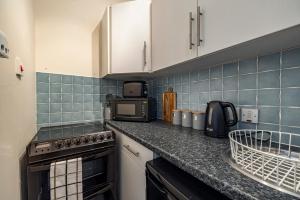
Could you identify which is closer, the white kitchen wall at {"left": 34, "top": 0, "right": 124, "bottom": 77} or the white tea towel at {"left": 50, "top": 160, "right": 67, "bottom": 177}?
the white tea towel at {"left": 50, "top": 160, "right": 67, "bottom": 177}

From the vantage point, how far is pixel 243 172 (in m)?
0.52

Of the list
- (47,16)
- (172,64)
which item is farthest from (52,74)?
(172,64)

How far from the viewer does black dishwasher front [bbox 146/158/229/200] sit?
1.77 ft

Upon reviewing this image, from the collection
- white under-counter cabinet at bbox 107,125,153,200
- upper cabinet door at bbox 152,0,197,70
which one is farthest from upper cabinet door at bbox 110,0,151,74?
white under-counter cabinet at bbox 107,125,153,200

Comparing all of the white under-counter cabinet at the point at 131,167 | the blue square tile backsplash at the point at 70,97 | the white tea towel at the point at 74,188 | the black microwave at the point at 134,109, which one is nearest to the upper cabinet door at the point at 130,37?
the black microwave at the point at 134,109

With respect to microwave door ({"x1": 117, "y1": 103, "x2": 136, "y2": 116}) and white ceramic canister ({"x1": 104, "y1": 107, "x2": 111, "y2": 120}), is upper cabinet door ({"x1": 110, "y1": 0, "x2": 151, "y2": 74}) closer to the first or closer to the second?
microwave door ({"x1": 117, "y1": 103, "x2": 136, "y2": 116})

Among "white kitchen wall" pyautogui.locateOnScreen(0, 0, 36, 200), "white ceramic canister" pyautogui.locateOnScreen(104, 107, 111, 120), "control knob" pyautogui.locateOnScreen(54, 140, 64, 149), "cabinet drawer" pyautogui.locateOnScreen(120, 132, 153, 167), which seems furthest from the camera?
"white ceramic canister" pyautogui.locateOnScreen(104, 107, 111, 120)

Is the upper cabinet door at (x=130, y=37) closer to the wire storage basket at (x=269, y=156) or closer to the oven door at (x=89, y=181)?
the oven door at (x=89, y=181)

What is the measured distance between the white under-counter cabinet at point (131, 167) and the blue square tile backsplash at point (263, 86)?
642mm

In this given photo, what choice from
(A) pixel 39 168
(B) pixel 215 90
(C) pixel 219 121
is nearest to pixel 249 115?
(C) pixel 219 121

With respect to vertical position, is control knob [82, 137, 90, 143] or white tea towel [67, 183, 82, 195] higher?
control knob [82, 137, 90, 143]

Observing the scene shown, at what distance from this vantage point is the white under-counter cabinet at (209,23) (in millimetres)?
538

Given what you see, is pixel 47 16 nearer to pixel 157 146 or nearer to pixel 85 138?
pixel 85 138

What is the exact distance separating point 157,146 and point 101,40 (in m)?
1.52
